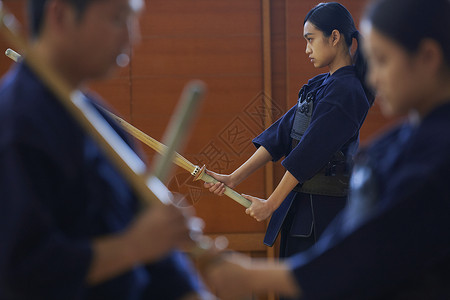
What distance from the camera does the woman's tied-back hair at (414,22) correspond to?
1060 millimetres

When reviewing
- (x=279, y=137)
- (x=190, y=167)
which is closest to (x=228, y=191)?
(x=190, y=167)

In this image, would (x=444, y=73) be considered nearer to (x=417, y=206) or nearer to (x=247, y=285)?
(x=417, y=206)

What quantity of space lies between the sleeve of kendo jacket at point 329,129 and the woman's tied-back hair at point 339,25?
8 centimetres

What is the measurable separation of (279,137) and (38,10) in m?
1.98

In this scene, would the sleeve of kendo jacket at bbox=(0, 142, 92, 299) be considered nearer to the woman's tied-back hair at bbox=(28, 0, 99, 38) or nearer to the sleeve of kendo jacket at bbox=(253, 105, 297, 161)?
the woman's tied-back hair at bbox=(28, 0, 99, 38)

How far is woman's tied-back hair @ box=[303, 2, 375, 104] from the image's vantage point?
2.60m

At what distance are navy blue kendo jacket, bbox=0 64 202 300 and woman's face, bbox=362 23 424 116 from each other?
0.54 m

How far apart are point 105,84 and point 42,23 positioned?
10.7 ft

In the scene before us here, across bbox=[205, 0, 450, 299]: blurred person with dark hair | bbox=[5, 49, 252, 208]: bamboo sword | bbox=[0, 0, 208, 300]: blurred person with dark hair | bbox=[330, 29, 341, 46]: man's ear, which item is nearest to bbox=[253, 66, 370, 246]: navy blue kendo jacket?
bbox=[330, 29, 341, 46]: man's ear

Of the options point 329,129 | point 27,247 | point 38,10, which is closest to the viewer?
point 27,247

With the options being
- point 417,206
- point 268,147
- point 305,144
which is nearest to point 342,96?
point 305,144

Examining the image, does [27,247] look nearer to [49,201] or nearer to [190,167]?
[49,201]

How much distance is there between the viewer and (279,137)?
287 cm

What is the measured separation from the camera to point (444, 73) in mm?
1086
